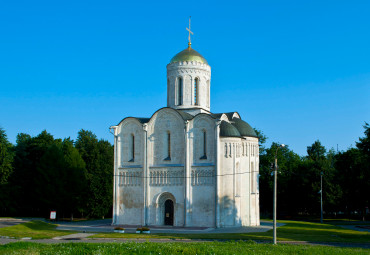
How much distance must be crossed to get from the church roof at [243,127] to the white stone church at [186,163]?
0.10 metres

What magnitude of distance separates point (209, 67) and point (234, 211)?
15601mm

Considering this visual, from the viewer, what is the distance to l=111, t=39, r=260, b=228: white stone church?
37.6 meters

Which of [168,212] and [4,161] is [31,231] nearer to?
[168,212]

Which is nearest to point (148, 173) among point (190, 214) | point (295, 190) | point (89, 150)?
point (190, 214)

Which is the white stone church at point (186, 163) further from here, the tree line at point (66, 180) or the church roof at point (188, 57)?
the tree line at point (66, 180)

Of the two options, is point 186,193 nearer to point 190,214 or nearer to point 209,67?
point 190,214

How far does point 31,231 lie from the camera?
31750mm

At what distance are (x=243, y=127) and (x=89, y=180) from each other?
816 inches

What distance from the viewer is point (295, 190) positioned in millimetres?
57688

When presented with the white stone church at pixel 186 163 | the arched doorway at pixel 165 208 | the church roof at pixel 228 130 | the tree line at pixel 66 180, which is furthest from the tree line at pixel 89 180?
the church roof at pixel 228 130

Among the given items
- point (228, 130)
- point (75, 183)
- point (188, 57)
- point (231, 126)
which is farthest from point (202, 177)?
point (75, 183)

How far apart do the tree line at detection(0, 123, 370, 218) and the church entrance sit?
13315mm

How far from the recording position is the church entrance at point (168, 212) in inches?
1545

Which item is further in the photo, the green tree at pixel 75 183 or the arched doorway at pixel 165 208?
the green tree at pixel 75 183
